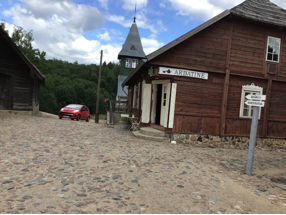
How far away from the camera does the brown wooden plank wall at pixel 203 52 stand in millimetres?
10344

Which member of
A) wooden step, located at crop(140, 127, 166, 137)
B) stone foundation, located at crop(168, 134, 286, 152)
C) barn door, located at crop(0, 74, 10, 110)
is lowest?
stone foundation, located at crop(168, 134, 286, 152)

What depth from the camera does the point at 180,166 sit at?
632cm

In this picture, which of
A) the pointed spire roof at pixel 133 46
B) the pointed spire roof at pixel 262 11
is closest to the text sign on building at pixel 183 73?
the pointed spire roof at pixel 262 11

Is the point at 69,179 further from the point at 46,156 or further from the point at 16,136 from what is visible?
the point at 16,136

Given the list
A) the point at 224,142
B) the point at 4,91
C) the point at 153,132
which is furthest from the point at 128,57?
the point at 224,142

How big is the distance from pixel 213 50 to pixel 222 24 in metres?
1.29

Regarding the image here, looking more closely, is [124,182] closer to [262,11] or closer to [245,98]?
[245,98]

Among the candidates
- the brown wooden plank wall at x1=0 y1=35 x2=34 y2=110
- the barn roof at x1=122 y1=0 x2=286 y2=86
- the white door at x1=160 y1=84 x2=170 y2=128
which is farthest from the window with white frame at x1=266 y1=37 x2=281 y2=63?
the brown wooden plank wall at x1=0 y1=35 x2=34 y2=110

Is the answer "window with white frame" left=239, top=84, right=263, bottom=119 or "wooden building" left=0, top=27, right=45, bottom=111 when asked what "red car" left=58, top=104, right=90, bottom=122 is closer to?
"wooden building" left=0, top=27, right=45, bottom=111

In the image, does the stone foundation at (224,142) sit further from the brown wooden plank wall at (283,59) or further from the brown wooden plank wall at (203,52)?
the brown wooden plank wall at (283,59)

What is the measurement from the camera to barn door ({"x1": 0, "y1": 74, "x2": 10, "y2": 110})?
14753mm

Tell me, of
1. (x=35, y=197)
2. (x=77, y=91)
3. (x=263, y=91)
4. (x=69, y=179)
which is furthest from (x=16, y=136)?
(x=77, y=91)

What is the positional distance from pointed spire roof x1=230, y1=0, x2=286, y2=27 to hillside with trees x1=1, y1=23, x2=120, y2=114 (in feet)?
102

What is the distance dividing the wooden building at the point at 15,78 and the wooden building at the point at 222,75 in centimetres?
836
